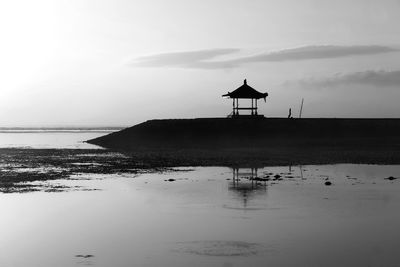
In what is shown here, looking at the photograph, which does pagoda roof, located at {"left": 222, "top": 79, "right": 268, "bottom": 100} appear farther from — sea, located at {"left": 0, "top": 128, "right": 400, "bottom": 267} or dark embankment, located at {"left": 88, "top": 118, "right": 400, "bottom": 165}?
sea, located at {"left": 0, "top": 128, "right": 400, "bottom": 267}

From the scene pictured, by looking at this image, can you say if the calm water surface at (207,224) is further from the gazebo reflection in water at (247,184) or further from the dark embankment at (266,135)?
the dark embankment at (266,135)

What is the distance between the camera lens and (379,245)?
45.8 feet

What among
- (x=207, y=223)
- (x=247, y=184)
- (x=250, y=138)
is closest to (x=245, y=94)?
(x=250, y=138)

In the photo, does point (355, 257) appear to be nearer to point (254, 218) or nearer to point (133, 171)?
point (254, 218)

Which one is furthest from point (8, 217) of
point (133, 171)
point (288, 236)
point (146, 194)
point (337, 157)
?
point (337, 157)

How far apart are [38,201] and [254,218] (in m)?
9.06

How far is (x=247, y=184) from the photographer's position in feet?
90.0

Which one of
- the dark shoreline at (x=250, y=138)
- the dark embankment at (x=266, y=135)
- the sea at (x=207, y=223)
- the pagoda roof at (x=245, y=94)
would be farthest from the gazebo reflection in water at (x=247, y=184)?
the pagoda roof at (x=245, y=94)

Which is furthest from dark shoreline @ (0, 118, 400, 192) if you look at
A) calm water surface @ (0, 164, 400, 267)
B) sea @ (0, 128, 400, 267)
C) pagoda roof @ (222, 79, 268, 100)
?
calm water surface @ (0, 164, 400, 267)

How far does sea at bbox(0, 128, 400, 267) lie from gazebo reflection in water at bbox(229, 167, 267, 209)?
0.05 metres

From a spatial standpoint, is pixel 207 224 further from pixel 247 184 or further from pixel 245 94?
pixel 245 94

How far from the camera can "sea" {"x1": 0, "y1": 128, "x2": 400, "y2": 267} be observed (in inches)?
513

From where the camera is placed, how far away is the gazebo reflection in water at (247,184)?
23638 mm

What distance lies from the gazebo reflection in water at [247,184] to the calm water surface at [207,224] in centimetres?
5
